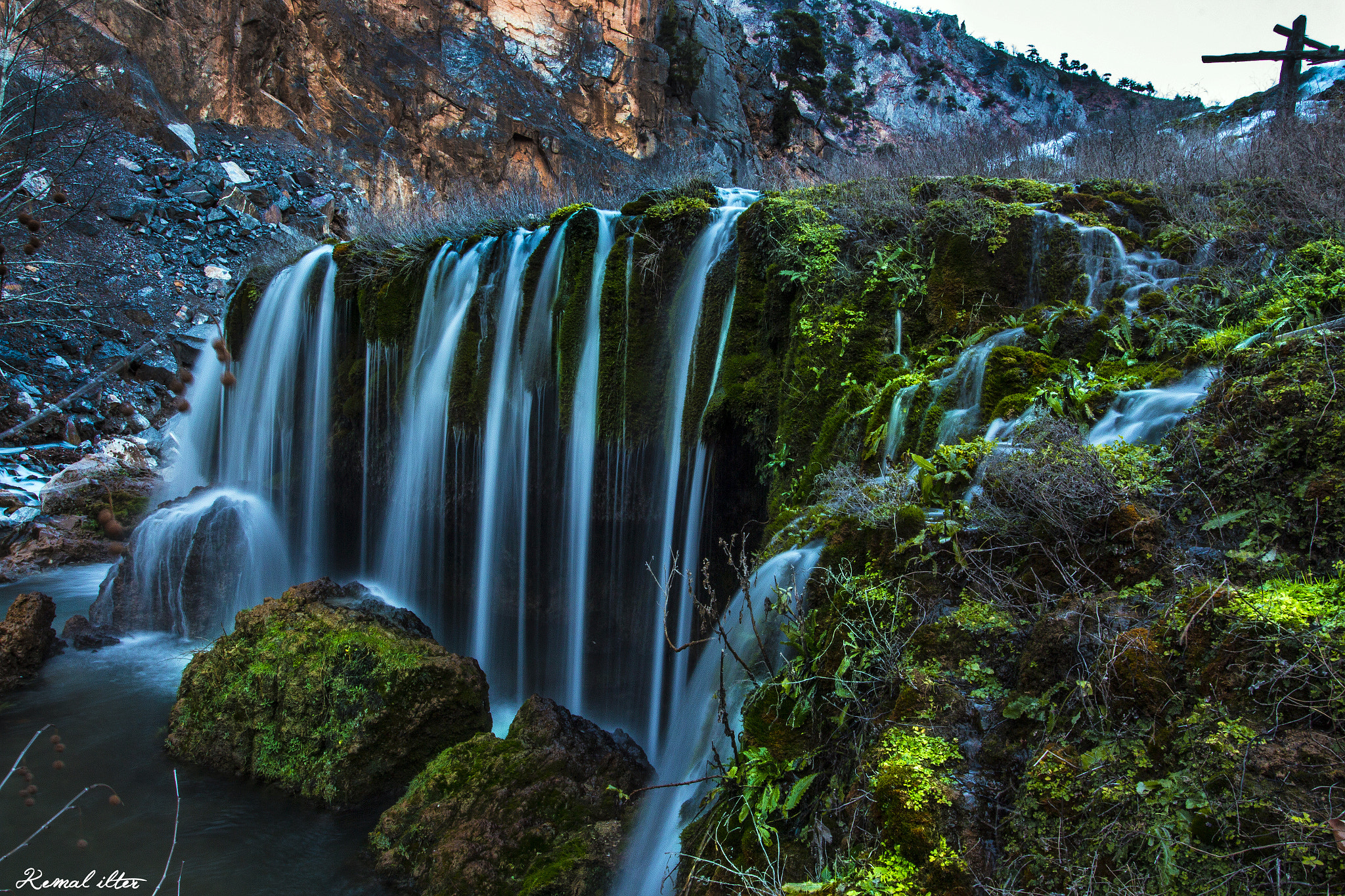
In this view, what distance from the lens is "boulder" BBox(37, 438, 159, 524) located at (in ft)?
40.5

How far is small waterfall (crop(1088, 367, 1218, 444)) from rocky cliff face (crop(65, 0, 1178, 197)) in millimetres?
13978

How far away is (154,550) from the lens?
941 centimetres

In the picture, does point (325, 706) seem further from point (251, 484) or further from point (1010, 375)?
point (251, 484)

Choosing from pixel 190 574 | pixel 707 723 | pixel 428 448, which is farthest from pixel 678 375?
pixel 190 574

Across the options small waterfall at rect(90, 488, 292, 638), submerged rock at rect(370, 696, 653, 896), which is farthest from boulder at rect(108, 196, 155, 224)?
submerged rock at rect(370, 696, 653, 896)

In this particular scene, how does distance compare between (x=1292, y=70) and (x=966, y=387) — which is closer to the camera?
(x=966, y=387)

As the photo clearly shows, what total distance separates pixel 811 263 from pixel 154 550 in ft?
29.9

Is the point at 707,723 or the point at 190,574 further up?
the point at 707,723

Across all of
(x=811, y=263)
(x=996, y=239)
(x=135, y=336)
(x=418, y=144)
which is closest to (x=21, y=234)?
(x=135, y=336)

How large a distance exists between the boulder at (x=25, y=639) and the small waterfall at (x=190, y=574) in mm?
1014

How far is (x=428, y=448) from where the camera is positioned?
9844 mm

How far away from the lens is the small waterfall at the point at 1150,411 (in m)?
3.98

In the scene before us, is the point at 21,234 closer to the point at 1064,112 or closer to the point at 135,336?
the point at 135,336

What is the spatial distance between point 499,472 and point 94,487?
8.68 meters
